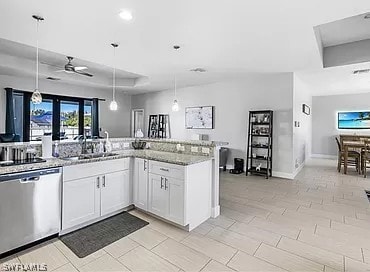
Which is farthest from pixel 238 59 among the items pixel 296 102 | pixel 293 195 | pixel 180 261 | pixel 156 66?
pixel 180 261

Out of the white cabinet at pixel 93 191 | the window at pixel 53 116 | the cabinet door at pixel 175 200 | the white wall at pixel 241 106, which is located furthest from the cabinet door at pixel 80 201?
the white wall at pixel 241 106

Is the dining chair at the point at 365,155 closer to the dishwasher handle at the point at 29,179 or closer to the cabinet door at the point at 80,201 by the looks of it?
the cabinet door at the point at 80,201

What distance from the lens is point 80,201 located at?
104 inches

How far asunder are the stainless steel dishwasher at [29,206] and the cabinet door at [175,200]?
1277mm

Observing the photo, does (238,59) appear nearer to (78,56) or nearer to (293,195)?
(293,195)

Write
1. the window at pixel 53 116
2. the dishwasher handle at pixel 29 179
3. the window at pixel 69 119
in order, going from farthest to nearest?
1. the window at pixel 69 119
2. the window at pixel 53 116
3. the dishwasher handle at pixel 29 179

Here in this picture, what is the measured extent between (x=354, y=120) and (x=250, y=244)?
840cm

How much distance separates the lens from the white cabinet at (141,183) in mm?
3065

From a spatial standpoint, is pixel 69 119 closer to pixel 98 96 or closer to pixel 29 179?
pixel 98 96

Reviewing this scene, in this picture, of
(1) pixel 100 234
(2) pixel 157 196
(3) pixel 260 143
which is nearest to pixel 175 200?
(2) pixel 157 196

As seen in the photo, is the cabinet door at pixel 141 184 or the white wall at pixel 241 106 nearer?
the cabinet door at pixel 141 184

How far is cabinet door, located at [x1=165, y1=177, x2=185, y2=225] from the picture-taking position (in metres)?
2.61

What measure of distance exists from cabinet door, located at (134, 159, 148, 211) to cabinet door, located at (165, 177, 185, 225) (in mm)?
440

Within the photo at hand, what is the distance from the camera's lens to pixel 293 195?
406cm
